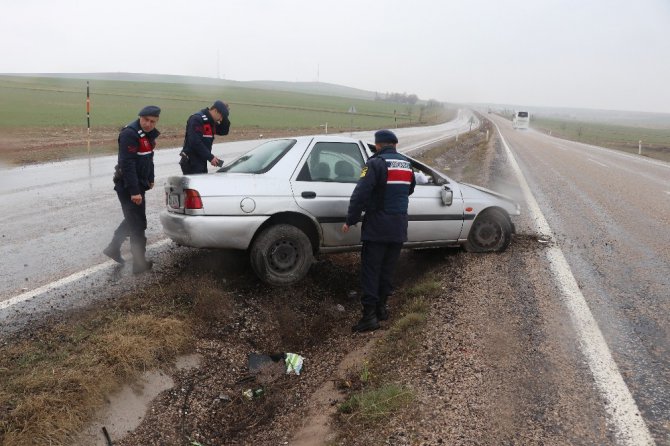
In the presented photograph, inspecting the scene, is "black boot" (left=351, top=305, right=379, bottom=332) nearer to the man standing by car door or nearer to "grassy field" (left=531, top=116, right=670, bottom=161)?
the man standing by car door

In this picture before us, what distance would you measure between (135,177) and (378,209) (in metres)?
2.47

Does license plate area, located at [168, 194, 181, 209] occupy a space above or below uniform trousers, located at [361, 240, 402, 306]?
above

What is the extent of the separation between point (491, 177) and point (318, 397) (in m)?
10.8

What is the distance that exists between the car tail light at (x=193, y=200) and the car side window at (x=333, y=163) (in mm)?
1017

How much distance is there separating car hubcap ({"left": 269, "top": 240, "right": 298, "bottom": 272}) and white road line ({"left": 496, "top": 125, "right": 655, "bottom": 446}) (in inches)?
100

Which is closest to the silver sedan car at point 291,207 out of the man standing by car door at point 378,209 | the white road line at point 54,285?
the man standing by car door at point 378,209

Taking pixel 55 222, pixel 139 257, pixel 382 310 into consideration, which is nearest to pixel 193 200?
pixel 139 257

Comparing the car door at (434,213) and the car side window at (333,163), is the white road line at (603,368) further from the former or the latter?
the car side window at (333,163)

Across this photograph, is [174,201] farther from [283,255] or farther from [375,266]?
[375,266]

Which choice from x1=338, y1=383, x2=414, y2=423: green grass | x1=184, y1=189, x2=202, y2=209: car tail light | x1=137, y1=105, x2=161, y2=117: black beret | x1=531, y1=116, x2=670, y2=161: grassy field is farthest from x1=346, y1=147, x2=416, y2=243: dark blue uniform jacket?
x1=531, y1=116, x2=670, y2=161: grassy field

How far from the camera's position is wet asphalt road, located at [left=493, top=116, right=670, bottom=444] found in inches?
131

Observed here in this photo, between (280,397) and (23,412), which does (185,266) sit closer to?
(280,397)

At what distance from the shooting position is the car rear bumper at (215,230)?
4.65 meters

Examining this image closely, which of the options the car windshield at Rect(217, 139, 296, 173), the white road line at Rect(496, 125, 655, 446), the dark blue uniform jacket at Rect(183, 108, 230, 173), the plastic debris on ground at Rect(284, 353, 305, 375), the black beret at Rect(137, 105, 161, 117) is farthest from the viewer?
the dark blue uniform jacket at Rect(183, 108, 230, 173)
